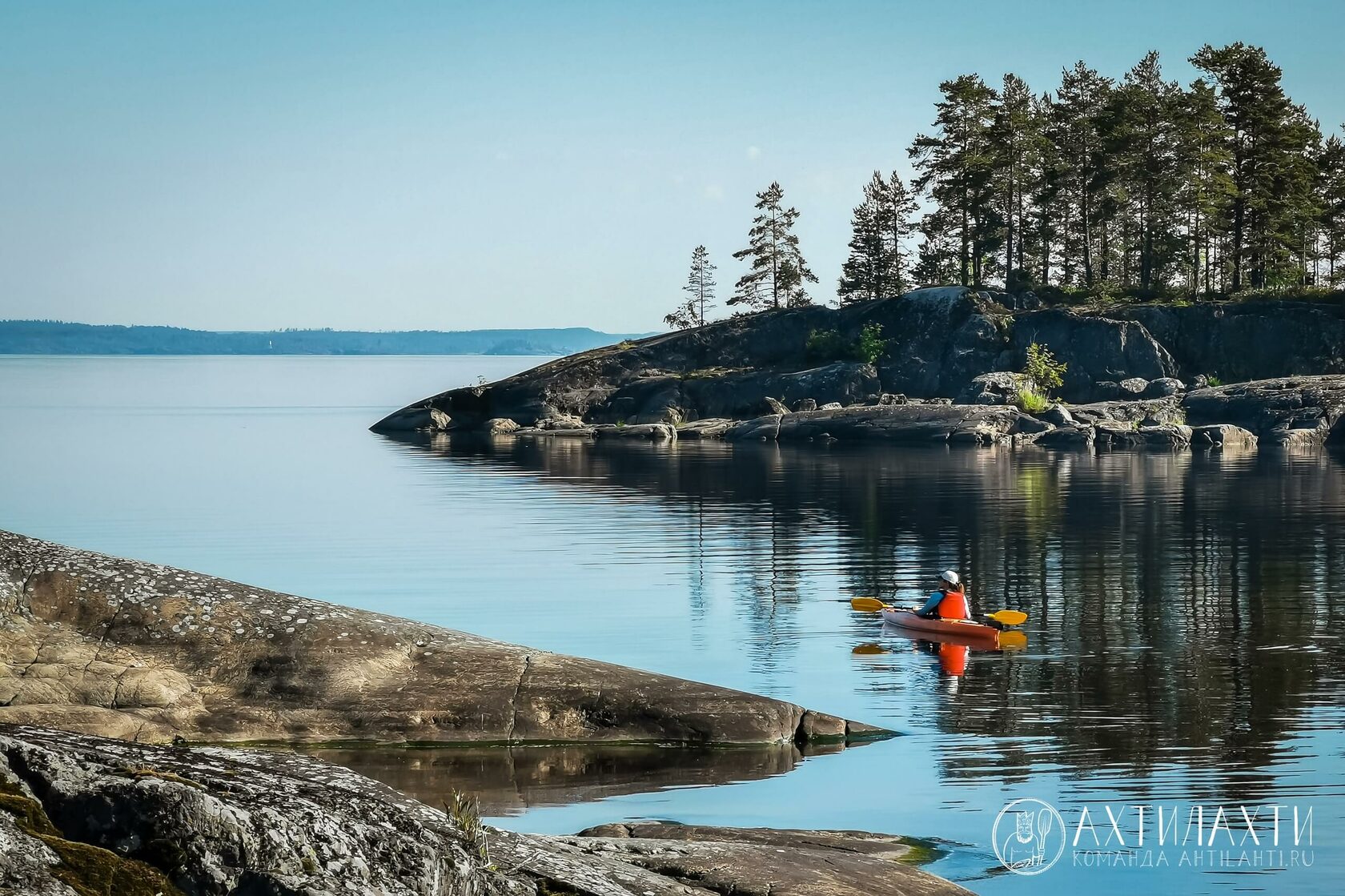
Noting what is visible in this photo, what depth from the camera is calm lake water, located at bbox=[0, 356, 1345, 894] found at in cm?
1355

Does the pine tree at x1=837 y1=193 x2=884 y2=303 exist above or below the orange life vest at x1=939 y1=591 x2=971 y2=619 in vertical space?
above

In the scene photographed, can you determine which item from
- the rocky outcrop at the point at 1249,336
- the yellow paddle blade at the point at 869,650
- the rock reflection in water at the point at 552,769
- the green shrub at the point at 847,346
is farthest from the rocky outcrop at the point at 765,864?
the green shrub at the point at 847,346

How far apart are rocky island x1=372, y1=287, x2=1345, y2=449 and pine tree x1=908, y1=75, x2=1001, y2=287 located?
22.6 feet

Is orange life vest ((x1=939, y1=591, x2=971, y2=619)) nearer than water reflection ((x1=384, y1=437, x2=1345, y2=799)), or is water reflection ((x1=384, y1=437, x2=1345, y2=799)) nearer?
water reflection ((x1=384, y1=437, x2=1345, y2=799))

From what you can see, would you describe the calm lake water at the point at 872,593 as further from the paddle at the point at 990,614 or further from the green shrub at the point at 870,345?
the green shrub at the point at 870,345

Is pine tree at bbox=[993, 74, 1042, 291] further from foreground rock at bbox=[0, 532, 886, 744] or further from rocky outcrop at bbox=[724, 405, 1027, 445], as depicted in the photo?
foreground rock at bbox=[0, 532, 886, 744]

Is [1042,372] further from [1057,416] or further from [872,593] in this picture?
[872,593]

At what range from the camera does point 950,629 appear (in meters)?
24.2

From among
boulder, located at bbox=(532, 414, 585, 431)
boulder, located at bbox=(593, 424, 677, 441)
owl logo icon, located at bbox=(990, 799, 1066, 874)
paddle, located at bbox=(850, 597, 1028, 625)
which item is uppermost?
boulder, located at bbox=(532, 414, 585, 431)

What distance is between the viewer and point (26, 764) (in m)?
5.80

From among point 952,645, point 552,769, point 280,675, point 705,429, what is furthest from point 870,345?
point 280,675

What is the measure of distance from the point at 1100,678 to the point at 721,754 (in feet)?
26.3

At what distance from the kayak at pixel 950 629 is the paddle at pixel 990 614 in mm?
492

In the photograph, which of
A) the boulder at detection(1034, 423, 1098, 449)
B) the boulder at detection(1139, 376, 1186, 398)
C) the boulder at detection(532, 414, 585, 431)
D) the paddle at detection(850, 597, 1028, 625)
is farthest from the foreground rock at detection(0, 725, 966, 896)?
the boulder at detection(532, 414, 585, 431)
